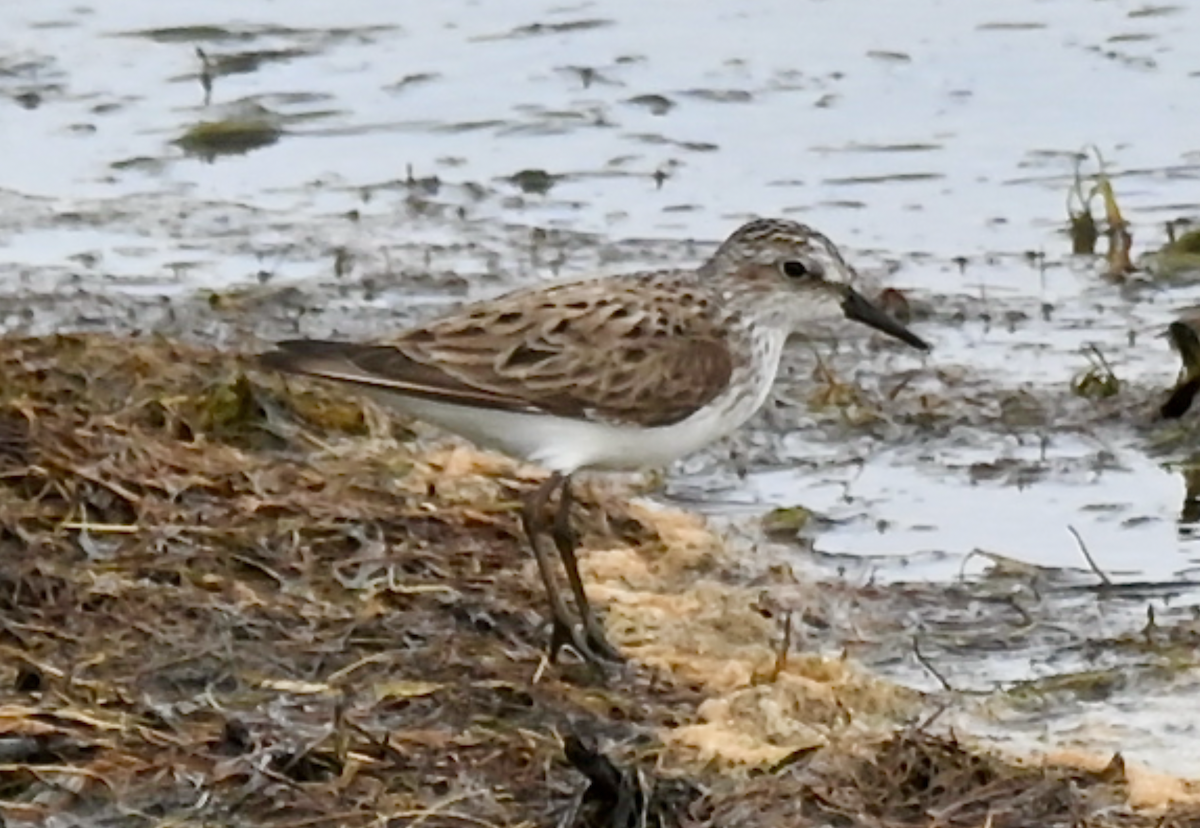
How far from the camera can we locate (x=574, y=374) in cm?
654

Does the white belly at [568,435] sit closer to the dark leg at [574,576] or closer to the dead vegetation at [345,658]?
the dark leg at [574,576]

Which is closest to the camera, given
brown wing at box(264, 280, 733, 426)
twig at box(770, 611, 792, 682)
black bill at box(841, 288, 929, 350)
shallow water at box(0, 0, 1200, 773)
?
twig at box(770, 611, 792, 682)

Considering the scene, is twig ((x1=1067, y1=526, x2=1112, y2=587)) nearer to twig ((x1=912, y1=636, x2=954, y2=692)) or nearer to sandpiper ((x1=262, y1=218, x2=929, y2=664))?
twig ((x1=912, y1=636, x2=954, y2=692))

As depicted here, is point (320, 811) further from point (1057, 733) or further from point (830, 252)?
point (830, 252)

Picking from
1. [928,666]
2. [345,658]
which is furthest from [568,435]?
[928,666]

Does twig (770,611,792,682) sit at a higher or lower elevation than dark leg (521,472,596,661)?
lower

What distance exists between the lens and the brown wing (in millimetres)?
6406

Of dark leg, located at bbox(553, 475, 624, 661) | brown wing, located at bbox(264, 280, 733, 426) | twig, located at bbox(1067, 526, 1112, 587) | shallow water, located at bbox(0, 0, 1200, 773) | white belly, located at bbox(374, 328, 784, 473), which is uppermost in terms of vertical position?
brown wing, located at bbox(264, 280, 733, 426)

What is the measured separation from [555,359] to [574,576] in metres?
0.44

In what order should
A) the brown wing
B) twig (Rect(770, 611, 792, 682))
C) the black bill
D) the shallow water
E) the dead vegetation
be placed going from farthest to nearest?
the shallow water
the black bill
the brown wing
twig (Rect(770, 611, 792, 682))
the dead vegetation

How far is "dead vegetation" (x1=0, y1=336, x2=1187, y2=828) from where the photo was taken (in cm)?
530

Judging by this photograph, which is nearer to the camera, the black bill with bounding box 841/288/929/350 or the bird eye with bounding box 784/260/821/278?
the bird eye with bounding box 784/260/821/278

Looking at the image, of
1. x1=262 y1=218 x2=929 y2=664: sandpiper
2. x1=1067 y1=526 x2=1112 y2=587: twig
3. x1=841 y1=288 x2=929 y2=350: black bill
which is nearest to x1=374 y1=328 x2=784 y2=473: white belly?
x1=262 y1=218 x2=929 y2=664: sandpiper

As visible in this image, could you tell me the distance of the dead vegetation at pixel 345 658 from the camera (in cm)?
530
